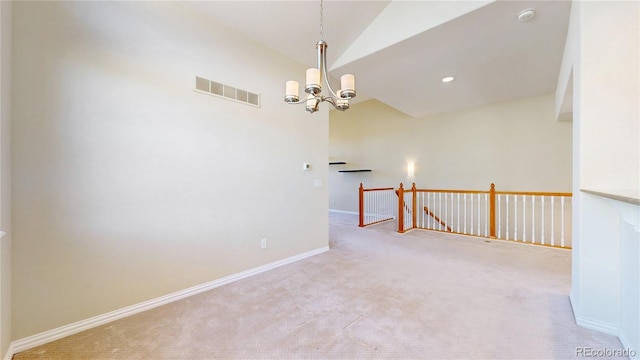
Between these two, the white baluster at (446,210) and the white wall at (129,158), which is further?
the white baluster at (446,210)

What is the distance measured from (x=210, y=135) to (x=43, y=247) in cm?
152

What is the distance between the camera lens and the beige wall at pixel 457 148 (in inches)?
187

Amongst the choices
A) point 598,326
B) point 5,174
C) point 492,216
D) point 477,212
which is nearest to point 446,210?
point 477,212

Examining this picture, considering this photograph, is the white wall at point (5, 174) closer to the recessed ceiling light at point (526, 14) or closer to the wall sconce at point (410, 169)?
the recessed ceiling light at point (526, 14)

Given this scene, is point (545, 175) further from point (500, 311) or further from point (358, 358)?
point (358, 358)

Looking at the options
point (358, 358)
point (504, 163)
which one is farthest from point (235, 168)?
point (504, 163)

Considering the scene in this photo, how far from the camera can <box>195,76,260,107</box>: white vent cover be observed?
2491mm

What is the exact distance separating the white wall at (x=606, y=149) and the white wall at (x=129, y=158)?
9.64ft

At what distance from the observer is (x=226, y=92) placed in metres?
2.67

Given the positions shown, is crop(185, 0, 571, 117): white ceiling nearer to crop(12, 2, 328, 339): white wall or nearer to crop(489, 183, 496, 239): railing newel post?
crop(12, 2, 328, 339): white wall

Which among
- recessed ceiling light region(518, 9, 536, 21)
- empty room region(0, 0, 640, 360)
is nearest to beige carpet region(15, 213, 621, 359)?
empty room region(0, 0, 640, 360)

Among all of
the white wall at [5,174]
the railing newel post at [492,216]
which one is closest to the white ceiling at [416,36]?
the white wall at [5,174]

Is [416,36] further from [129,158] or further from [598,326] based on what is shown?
[129,158]

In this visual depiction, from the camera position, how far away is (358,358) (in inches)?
60.0
